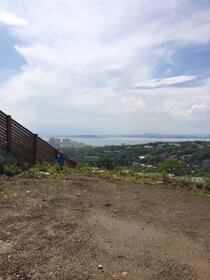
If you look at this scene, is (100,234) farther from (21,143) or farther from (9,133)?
(21,143)

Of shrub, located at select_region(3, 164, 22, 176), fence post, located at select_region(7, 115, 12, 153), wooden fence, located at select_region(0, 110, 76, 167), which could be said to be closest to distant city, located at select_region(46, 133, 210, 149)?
wooden fence, located at select_region(0, 110, 76, 167)

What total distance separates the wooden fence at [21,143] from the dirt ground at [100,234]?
3.95 metres

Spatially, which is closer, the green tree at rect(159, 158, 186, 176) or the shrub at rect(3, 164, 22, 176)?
the shrub at rect(3, 164, 22, 176)

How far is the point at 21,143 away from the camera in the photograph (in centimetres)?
1273

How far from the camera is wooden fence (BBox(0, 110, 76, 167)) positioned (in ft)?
39.4

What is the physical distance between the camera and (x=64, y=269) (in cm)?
413

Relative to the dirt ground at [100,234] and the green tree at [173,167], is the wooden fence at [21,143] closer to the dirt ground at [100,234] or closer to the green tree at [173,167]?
the dirt ground at [100,234]

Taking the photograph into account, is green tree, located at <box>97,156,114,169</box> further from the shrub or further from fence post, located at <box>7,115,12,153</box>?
the shrub

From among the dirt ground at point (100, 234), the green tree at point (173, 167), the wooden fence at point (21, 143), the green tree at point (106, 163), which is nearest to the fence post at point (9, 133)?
the wooden fence at point (21, 143)

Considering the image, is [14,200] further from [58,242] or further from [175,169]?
[175,169]

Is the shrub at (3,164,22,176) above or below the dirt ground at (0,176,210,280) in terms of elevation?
above

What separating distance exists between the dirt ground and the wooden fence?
395cm

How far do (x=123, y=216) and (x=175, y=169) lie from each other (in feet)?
20.5

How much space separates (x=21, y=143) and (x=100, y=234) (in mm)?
8047
